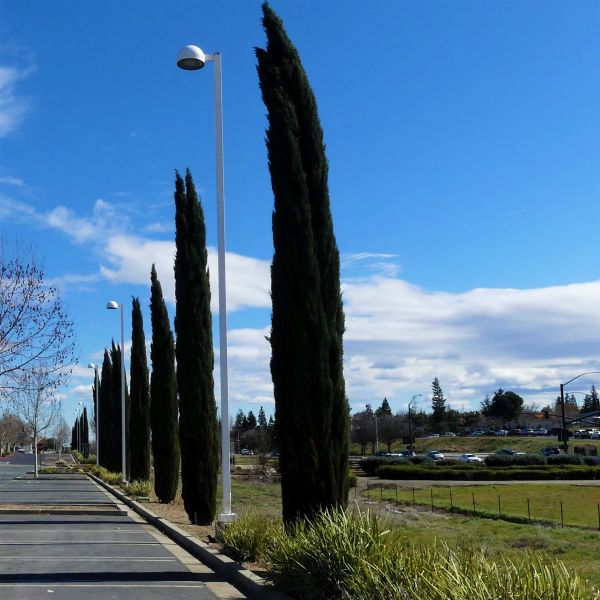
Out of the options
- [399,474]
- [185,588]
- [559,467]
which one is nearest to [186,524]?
[185,588]

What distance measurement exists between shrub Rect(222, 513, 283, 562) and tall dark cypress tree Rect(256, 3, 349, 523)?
1.72 ft

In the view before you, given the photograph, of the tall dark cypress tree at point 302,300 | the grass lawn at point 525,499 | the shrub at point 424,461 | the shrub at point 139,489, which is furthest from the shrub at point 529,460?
the tall dark cypress tree at point 302,300

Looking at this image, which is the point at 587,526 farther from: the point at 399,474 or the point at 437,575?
the point at 399,474

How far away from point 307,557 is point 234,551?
11.6 ft

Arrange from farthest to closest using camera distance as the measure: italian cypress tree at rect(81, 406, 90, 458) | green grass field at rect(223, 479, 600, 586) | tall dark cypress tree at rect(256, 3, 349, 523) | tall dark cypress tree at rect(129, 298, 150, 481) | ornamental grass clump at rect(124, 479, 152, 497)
Answer: italian cypress tree at rect(81, 406, 90, 458)
tall dark cypress tree at rect(129, 298, 150, 481)
ornamental grass clump at rect(124, 479, 152, 497)
green grass field at rect(223, 479, 600, 586)
tall dark cypress tree at rect(256, 3, 349, 523)

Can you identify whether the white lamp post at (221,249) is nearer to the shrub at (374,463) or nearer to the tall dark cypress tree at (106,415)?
the tall dark cypress tree at (106,415)

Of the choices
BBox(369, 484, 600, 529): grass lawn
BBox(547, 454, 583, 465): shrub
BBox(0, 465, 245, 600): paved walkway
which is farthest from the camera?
BBox(547, 454, 583, 465): shrub

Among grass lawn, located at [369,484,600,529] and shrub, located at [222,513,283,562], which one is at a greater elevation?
shrub, located at [222,513,283,562]

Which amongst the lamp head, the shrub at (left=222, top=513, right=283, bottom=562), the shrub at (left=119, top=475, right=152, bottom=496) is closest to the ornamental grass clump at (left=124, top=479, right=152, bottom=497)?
the shrub at (left=119, top=475, right=152, bottom=496)

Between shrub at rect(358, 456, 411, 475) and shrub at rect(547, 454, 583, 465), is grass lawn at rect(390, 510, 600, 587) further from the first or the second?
shrub at rect(547, 454, 583, 465)

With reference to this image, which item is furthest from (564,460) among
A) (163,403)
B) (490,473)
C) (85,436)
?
(85,436)

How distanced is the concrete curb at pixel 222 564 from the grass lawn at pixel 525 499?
15023mm

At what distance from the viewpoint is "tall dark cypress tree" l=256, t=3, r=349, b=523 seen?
35.5ft

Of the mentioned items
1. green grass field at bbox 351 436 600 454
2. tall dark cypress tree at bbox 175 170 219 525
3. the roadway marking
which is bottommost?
green grass field at bbox 351 436 600 454
